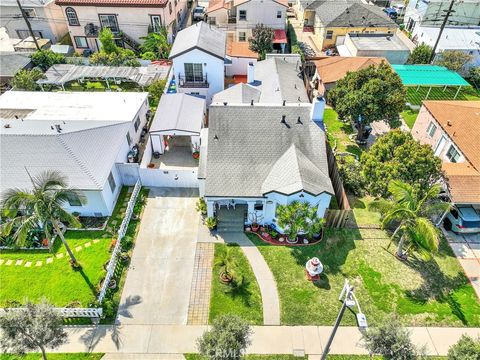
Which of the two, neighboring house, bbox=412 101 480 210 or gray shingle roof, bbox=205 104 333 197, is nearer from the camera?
gray shingle roof, bbox=205 104 333 197

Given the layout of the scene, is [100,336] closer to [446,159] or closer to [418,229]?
[418,229]

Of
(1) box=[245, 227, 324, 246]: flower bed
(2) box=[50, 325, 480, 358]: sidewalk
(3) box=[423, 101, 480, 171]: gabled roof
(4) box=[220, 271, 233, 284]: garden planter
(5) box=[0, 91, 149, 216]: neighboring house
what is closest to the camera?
(2) box=[50, 325, 480, 358]: sidewalk

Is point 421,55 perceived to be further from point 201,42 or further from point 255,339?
point 255,339

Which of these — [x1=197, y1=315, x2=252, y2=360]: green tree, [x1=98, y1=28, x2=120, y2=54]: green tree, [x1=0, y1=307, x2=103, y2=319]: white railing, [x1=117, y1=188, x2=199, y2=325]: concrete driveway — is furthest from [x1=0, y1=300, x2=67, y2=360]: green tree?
[x1=98, y1=28, x2=120, y2=54]: green tree

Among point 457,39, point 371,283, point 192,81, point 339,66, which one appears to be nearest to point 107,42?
point 192,81

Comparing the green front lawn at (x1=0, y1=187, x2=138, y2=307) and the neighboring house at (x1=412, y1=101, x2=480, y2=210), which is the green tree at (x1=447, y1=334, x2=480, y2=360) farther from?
the green front lawn at (x1=0, y1=187, x2=138, y2=307)

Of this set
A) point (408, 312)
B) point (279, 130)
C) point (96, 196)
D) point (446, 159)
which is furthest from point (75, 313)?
point (446, 159)

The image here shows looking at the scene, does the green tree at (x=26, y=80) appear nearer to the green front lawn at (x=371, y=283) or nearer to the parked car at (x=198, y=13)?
the parked car at (x=198, y=13)
